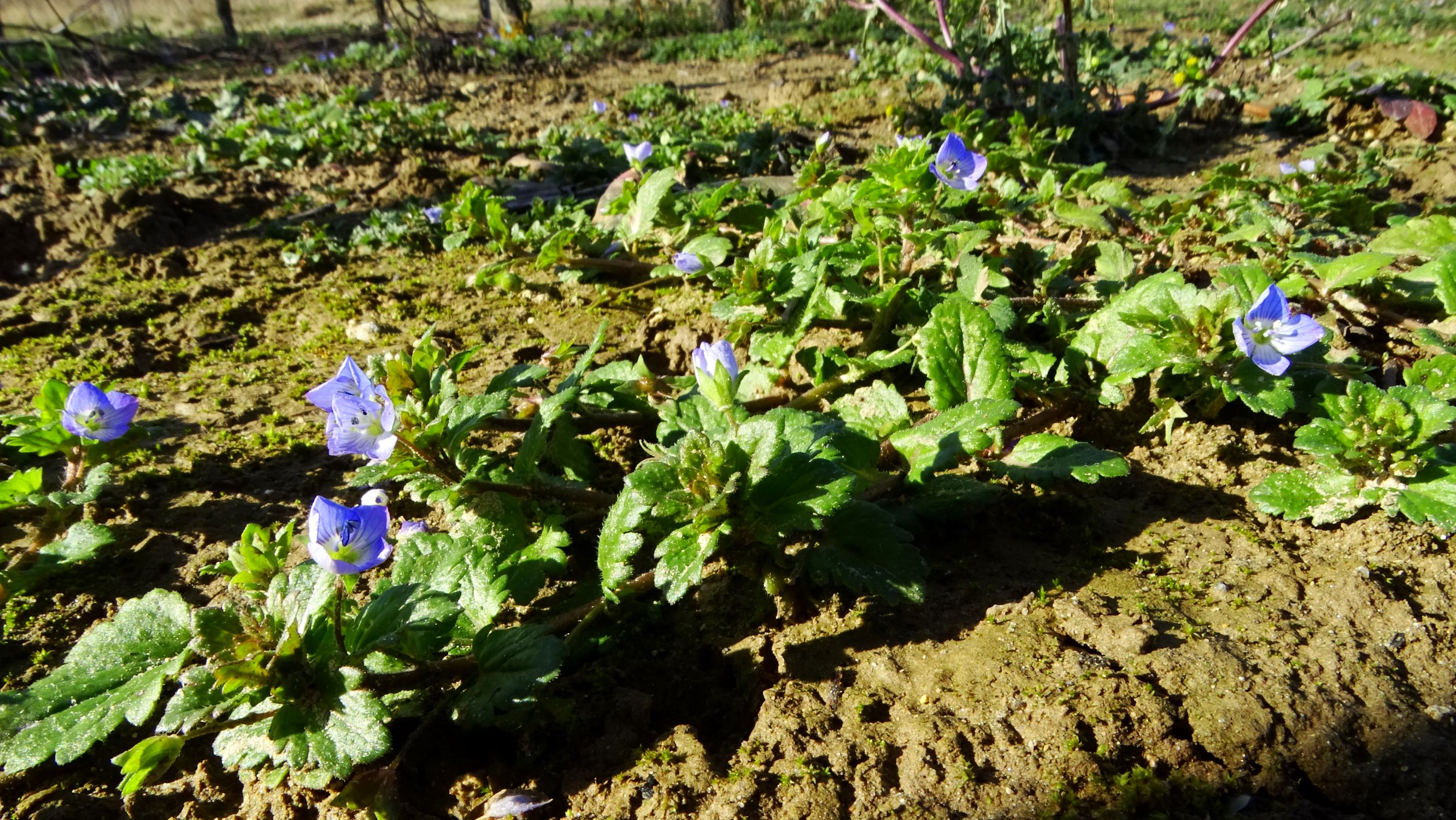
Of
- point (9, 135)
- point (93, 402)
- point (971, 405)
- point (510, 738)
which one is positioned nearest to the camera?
point (510, 738)

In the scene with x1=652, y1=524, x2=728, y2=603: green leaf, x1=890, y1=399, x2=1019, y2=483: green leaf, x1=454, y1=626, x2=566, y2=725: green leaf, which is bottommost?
x1=454, y1=626, x2=566, y2=725: green leaf

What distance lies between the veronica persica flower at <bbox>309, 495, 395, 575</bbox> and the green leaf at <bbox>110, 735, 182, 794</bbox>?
383 millimetres

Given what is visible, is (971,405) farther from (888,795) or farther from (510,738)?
(510,738)

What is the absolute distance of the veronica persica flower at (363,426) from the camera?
1677 millimetres

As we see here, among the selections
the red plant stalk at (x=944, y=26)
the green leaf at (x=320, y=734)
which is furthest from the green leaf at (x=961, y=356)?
the red plant stalk at (x=944, y=26)

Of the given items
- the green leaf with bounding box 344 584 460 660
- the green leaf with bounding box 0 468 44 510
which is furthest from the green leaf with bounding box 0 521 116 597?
the green leaf with bounding box 344 584 460 660

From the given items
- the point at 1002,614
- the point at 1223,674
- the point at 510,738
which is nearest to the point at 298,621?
the point at 510,738

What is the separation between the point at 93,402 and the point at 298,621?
1.57m

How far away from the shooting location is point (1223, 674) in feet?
4.90

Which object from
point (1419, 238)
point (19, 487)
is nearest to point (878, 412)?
point (1419, 238)

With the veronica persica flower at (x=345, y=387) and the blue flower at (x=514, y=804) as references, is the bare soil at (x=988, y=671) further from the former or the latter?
the veronica persica flower at (x=345, y=387)

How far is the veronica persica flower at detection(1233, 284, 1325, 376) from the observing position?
77.0 inches

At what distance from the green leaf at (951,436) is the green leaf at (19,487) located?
254 cm

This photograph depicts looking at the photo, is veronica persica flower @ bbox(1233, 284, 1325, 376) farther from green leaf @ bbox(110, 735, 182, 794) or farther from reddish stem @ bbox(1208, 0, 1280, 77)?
reddish stem @ bbox(1208, 0, 1280, 77)
